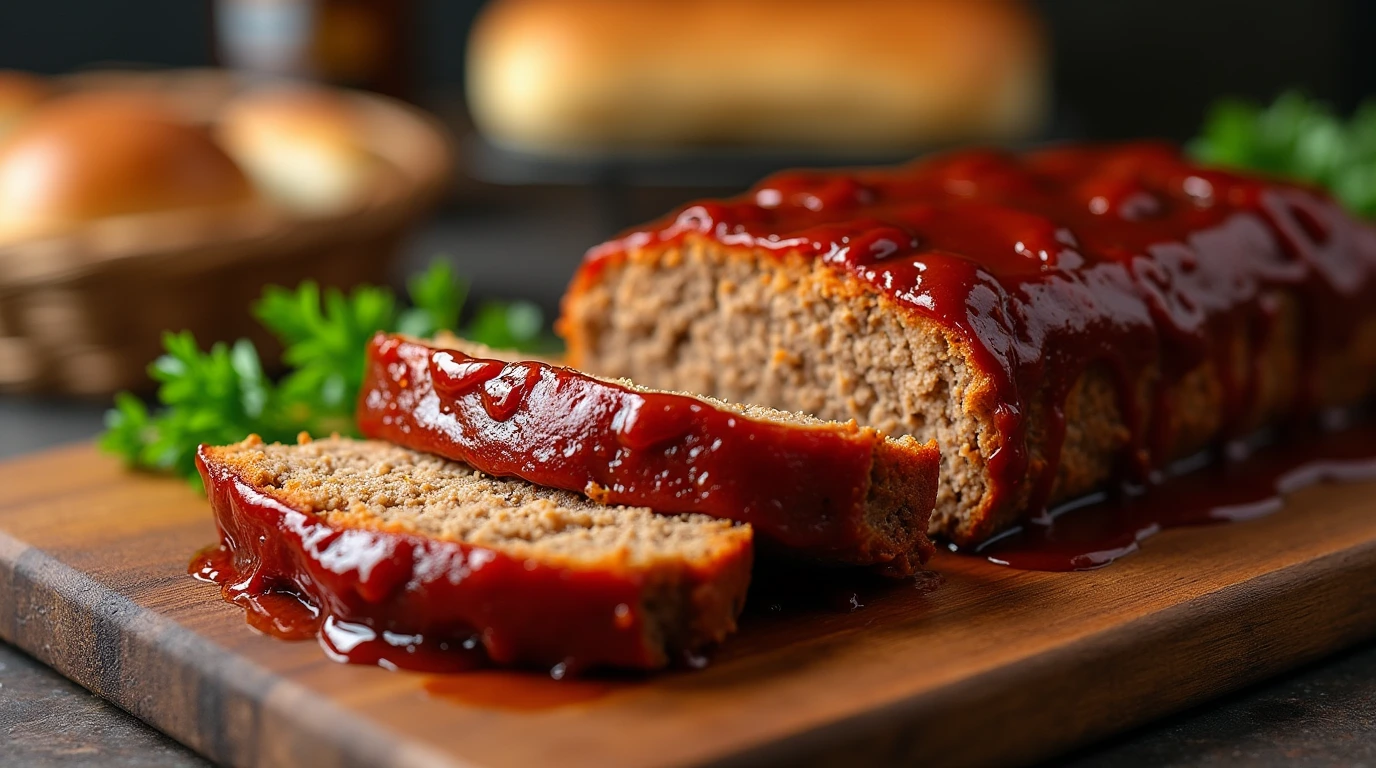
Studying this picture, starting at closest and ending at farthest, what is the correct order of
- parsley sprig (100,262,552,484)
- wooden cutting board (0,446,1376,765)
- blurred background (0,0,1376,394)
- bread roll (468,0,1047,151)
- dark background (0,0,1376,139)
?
wooden cutting board (0,446,1376,765) < parsley sprig (100,262,552,484) < blurred background (0,0,1376,394) < bread roll (468,0,1047,151) < dark background (0,0,1376,139)

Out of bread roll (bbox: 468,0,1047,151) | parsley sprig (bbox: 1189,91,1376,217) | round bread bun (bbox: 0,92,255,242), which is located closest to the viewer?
round bread bun (bbox: 0,92,255,242)

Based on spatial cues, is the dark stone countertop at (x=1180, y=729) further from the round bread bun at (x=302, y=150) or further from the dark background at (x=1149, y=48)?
the dark background at (x=1149, y=48)

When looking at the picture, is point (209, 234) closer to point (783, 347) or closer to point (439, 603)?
point (783, 347)

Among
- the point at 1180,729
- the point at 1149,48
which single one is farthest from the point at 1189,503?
the point at 1149,48

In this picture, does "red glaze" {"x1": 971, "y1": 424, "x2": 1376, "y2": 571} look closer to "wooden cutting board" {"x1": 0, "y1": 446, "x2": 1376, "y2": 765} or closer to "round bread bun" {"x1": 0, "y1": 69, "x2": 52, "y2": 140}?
"wooden cutting board" {"x1": 0, "y1": 446, "x2": 1376, "y2": 765}

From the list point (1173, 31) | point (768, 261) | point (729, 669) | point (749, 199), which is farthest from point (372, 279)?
point (1173, 31)

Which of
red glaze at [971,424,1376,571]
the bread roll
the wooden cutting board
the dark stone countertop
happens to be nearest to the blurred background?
the bread roll

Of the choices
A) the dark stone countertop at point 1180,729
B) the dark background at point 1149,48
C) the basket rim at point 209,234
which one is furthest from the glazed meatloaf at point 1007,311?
the dark background at point 1149,48
